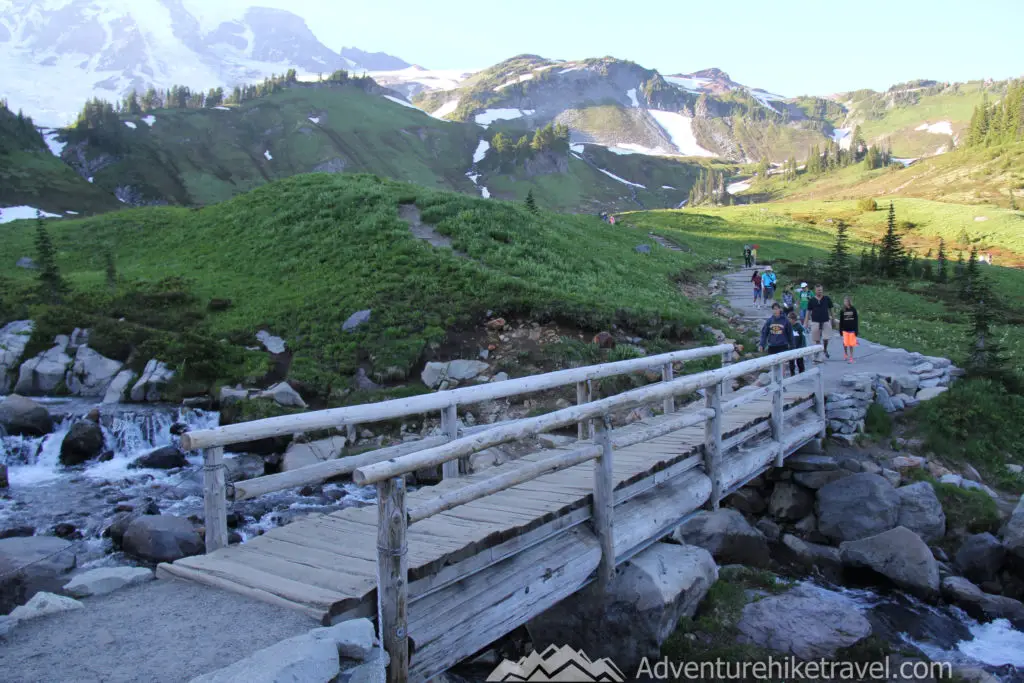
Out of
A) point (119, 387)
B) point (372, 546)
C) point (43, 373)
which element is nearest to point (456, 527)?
point (372, 546)

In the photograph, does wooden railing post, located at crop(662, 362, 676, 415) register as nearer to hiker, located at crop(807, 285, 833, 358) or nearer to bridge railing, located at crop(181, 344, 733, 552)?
bridge railing, located at crop(181, 344, 733, 552)

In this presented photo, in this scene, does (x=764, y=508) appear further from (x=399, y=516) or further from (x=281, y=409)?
(x=281, y=409)

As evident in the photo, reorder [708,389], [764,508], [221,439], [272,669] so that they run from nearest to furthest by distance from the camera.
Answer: [272,669], [221,439], [708,389], [764,508]

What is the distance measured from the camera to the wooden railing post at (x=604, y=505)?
6691 millimetres

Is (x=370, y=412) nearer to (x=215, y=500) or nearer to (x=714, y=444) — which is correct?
(x=215, y=500)

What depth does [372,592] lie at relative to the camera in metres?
4.58

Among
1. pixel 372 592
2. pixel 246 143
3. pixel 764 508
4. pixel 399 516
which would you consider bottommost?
pixel 764 508

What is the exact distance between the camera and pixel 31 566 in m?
8.78

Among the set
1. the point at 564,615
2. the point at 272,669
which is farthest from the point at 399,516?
the point at 564,615

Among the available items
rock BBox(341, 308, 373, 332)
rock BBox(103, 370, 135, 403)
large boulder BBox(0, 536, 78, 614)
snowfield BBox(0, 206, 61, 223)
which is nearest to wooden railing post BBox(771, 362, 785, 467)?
large boulder BBox(0, 536, 78, 614)

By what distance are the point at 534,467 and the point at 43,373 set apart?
66.0 feet

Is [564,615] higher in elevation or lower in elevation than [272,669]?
lower

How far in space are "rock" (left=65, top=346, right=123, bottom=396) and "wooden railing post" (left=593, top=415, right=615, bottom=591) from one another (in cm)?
1779

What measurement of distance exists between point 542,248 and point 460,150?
17608 cm
